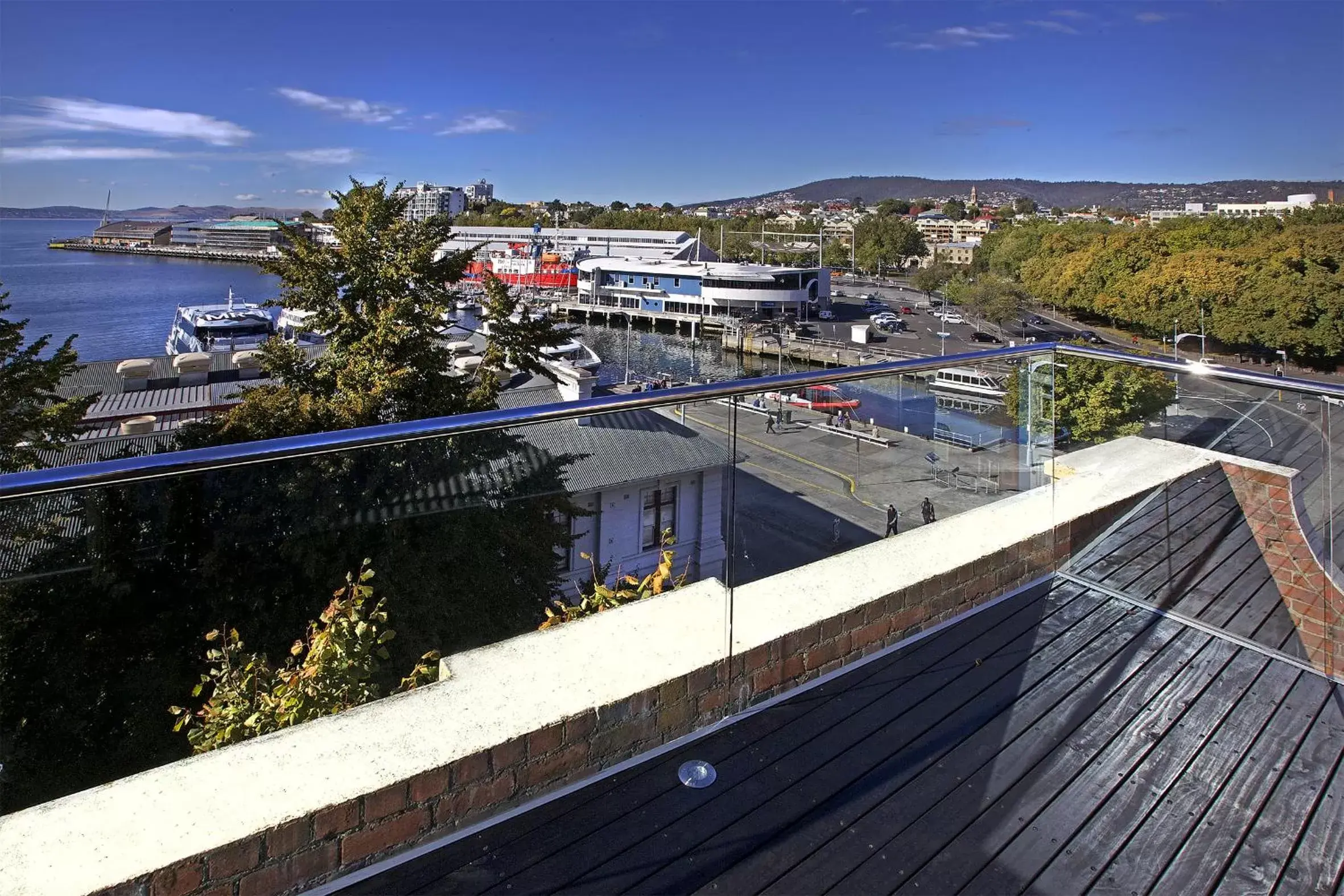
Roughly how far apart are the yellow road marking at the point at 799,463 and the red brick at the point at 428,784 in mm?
1100

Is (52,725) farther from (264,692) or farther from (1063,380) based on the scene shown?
(1063,380)

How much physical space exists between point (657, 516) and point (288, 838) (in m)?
1.22

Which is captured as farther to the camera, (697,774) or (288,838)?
(697,774)

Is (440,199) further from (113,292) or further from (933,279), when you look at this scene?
(933,279)

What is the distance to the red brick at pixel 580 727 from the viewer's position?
189 centimetres

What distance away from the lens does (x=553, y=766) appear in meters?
1.87

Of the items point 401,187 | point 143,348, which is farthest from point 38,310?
point 401,187

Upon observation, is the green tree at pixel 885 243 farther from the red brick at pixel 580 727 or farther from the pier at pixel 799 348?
the red brick at pixel 580 727

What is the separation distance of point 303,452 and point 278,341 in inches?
369

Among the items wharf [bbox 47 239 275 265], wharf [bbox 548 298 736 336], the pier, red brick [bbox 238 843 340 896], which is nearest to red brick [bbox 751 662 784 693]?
red brick [bbox 238 843 340 896]

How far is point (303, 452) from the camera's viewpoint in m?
1.71

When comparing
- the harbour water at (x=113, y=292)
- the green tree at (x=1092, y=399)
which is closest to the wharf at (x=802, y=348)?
the harbour water at (x=113, y=292)

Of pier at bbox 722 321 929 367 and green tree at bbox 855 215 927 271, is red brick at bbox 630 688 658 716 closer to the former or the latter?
pier at bbox 722 321 929 367

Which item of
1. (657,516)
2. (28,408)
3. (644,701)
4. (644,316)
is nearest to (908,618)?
(657,516)
